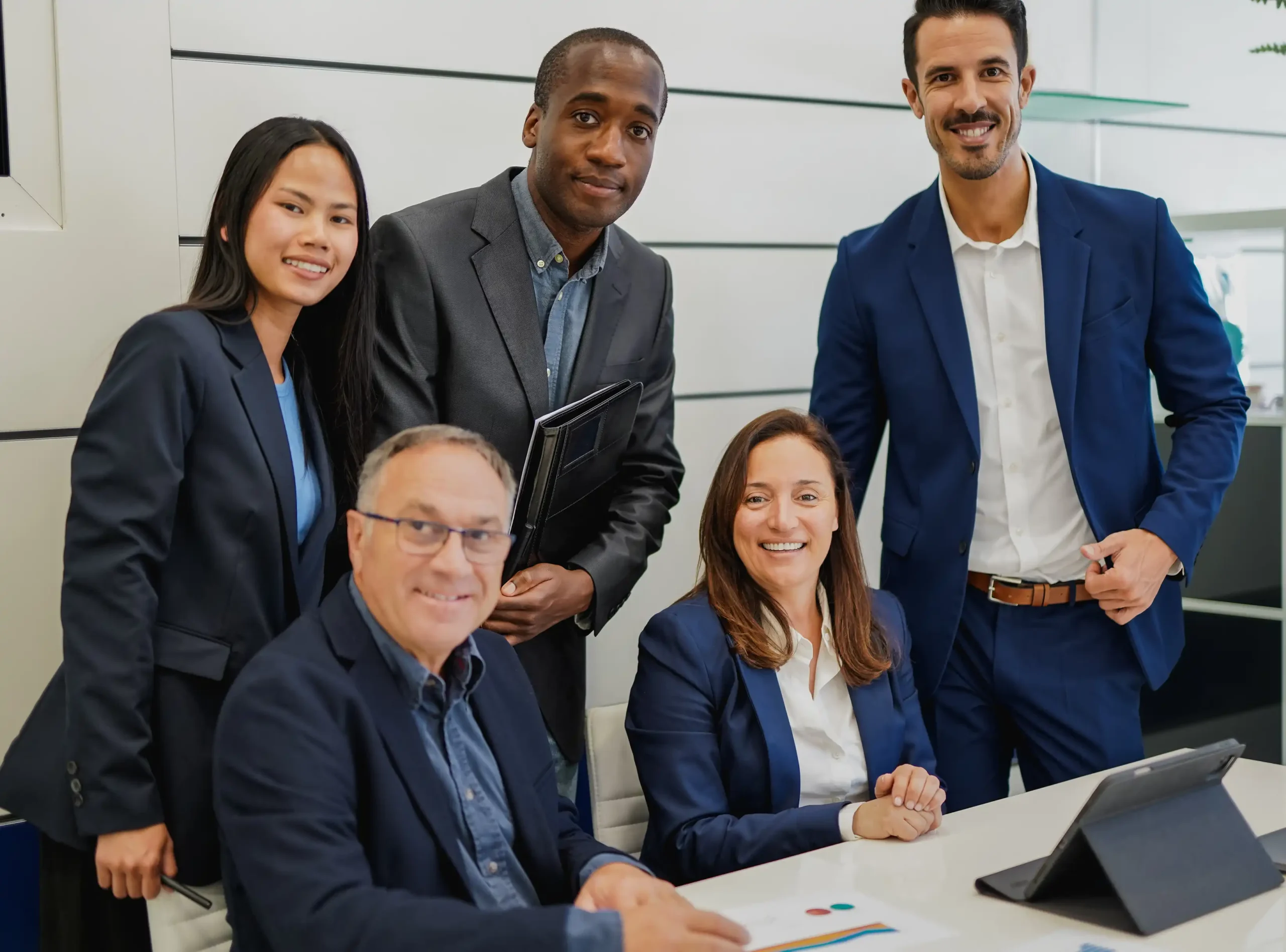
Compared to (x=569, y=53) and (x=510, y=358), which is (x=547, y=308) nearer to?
(x=510, y=358)

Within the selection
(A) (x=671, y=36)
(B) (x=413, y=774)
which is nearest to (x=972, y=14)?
(A) (x=671, y=36)

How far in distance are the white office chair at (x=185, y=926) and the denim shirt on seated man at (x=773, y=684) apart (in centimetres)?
69

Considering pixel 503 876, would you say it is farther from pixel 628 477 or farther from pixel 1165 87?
pixel 1165 87

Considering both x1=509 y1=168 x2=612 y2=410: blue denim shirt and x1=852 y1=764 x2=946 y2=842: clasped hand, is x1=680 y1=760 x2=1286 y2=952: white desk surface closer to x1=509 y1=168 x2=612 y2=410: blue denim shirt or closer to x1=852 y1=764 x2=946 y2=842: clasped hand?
x1=852 y1=764 x2=946 y2=842: clasped hand

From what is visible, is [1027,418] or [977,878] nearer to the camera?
[977,878]

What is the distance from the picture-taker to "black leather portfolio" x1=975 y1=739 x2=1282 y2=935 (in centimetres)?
158

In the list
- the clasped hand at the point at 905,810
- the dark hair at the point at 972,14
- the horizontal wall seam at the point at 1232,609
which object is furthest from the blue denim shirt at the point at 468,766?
the horizontal wall seam at the point at 1232,609

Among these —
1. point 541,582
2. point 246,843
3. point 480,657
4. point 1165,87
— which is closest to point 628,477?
point 541,582

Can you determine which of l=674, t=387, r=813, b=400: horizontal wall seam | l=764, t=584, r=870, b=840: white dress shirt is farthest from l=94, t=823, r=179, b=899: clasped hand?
l=674, t=387, r=813, b=400: horizontal wall seam

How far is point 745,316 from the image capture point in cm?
337

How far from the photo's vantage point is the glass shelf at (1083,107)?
3.61 m

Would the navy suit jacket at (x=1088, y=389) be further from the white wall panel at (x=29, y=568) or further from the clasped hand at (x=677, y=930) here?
the white wall panel at (x=29, y=568)

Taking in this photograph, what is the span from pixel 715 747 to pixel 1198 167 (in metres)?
3.08

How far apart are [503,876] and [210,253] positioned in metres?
1.01
